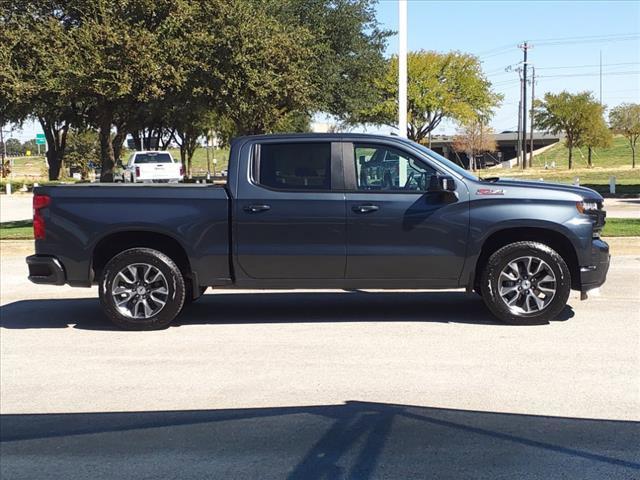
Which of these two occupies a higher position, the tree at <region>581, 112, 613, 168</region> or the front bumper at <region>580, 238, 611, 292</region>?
the tree at <region>581, 112, 613, 168</region>

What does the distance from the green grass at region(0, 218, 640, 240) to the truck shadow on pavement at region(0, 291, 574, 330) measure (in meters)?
5.92

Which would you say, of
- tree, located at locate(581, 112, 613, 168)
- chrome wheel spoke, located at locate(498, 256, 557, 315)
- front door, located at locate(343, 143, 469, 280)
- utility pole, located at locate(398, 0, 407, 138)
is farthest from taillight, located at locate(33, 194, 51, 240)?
tree, located at locate(581, 112, 613, 168)

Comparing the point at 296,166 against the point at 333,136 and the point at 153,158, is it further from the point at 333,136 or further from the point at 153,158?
the point at 153,158

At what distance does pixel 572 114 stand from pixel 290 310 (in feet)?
208

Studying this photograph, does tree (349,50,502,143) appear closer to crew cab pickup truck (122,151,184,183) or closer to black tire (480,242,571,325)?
crew cab pickup truck (122,151,184,183)

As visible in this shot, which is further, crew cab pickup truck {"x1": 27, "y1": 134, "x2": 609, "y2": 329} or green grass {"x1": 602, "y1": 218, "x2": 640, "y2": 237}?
green grass {"x1": 602, "y1": 218, "x2": 640, "y2": 237}

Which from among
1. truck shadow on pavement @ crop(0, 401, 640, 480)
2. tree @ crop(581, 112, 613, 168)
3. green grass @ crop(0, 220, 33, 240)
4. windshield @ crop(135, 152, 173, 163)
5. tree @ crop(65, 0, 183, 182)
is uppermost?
tree @ crop(581, 112, 613, 168)

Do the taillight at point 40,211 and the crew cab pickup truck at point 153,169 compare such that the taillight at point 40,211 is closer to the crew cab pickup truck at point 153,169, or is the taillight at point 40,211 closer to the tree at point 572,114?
the crew cab pickup truck at point 153,169

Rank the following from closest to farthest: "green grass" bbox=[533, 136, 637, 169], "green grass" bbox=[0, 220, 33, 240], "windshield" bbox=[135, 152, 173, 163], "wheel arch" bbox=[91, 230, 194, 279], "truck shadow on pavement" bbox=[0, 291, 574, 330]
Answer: "wheel arch" bbox=[91, 230, 194, 279], "truck shadow on pavement" bbox=[0, 291, 574, 330], "green grass" bbox=[0, 220, 33, 240], "windshield" bbox=[135, 152, 173, 163], "green grass" bbox=[533, 136, 637, 169]

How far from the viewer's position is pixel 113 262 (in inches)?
293

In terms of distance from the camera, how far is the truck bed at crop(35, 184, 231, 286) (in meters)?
7.34

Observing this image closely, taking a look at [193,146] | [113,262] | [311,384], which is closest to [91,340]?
[113,262]

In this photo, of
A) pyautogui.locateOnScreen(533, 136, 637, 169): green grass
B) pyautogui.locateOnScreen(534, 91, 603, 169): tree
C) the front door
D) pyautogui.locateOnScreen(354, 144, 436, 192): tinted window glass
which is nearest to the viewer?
the front door

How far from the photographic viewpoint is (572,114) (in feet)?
218
